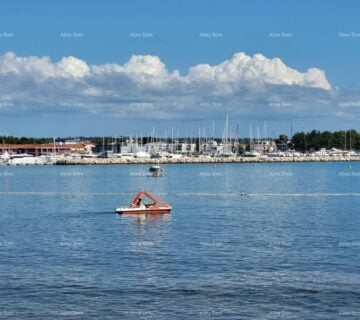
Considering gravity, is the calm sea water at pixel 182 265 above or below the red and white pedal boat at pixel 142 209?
below

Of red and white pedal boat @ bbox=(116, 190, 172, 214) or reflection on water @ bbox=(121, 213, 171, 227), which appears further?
red and white pedal boat @ bbox=(116, 190, 172, 214)

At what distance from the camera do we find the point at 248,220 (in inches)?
2381

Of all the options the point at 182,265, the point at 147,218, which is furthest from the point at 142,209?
the point at 182,265

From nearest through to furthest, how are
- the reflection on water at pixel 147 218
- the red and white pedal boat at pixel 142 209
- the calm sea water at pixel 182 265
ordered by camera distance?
the calm sea water at pixel 182 265
the reflection on water at pixel 147 218
the red and white pedal boat at pixel 142 209

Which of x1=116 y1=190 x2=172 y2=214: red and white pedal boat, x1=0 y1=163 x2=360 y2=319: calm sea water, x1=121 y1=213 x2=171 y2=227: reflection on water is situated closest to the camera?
x1=0 y1=163 x2=360 y2=319: calm sea water

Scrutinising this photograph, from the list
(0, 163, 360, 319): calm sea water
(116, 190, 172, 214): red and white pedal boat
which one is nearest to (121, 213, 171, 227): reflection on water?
(0, 163, 360, 319): calm sea water

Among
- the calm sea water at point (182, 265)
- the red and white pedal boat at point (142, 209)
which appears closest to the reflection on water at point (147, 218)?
the calm sea water at point (182, 265)

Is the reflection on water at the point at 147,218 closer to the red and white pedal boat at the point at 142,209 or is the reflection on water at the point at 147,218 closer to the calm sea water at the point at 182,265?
the calm sea water at the point at 182,265

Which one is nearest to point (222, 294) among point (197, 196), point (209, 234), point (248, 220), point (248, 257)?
point (248, 257)

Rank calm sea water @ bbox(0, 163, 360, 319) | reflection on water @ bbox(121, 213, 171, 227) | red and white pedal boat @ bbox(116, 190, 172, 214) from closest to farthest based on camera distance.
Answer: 1. calm sea water @ bbox(0, 163, 360, 319)
2. reflection on water @ bbox(121, 213, 171, 227)
3. red and white pedal boat @ bbox(116, 190, 172, 214)

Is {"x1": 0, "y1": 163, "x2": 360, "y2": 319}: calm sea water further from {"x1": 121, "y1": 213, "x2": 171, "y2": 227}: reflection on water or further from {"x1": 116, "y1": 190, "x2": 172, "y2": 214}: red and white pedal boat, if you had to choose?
{"x1": 116, "y1": 190, "x2": 172, "y2": 214}: red and white pedal boat

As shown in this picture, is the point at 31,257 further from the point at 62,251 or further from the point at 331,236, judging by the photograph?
the point at 331,236

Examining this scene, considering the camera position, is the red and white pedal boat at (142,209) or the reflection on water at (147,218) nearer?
the reflection on water at (147,218)

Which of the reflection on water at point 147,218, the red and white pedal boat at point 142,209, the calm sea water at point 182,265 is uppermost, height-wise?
the red and white pedal boat at point 142,209
